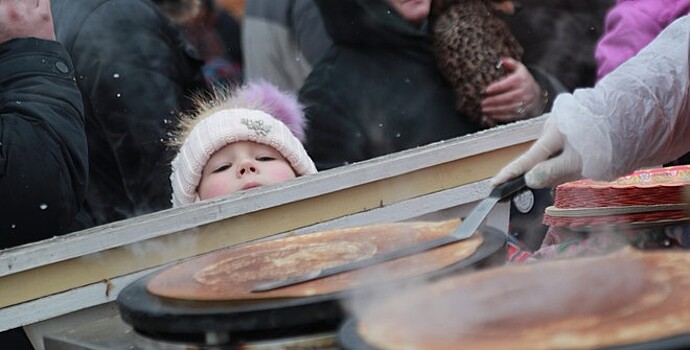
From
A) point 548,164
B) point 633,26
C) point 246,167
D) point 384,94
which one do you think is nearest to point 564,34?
point 633,26

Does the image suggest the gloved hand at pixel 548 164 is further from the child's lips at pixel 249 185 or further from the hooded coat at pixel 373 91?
the hooded coat at pixel 373 91

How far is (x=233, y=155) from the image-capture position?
3.14m

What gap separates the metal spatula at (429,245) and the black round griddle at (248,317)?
0.31 ft

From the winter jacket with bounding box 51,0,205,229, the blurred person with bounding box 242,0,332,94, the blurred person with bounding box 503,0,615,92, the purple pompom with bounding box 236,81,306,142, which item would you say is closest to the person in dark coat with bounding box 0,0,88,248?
the winter jacket with bounding box 51,0,205,229

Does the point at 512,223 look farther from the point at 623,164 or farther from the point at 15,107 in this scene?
the point at 15,107

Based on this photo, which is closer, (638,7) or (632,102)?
(632,102)

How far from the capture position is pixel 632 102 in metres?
2.50

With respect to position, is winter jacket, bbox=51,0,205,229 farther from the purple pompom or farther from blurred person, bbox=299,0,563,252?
blurred person, bbox=299,0,563,252

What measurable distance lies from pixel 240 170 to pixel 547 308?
1533mm

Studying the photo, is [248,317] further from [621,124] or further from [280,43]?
[280,43]

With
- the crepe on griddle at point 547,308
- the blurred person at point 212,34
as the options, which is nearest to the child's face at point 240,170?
the blurred person at point 212,34

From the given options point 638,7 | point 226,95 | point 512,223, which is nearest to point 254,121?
point 226,95

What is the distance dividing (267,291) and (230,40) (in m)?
1.82

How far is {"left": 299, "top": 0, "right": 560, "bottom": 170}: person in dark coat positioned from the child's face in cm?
47
